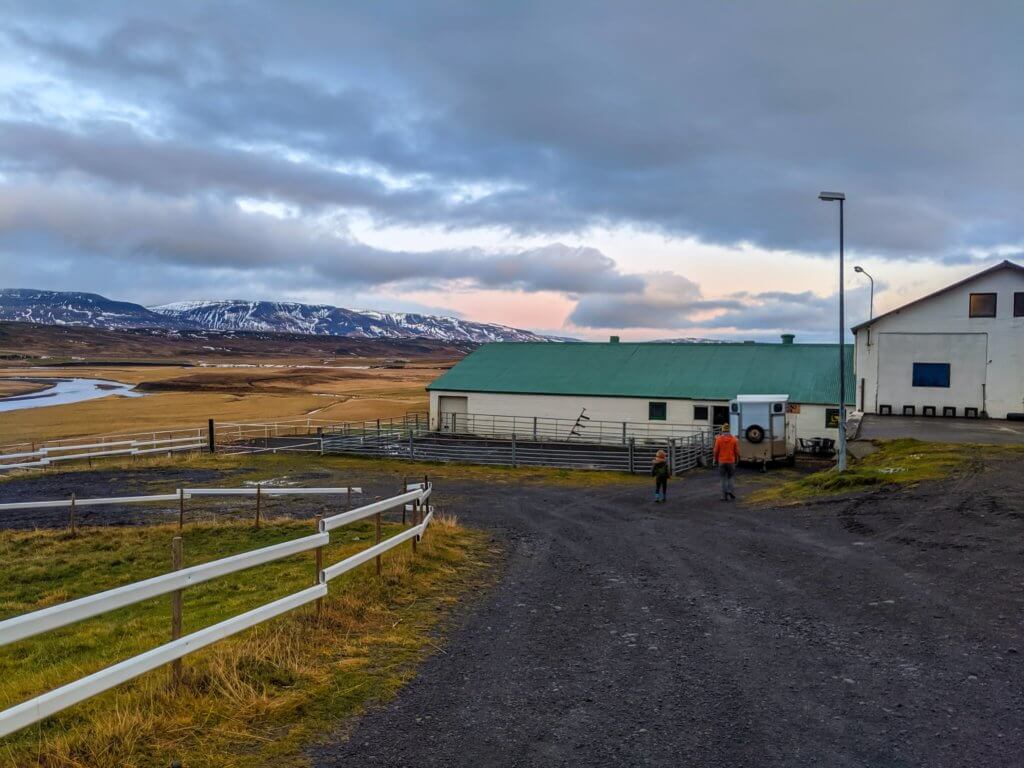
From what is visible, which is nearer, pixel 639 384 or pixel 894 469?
pixel 894 469

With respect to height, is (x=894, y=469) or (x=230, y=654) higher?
(x=894, y=469)

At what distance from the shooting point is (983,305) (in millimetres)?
30500

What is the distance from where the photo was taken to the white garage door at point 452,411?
40719 millimetres

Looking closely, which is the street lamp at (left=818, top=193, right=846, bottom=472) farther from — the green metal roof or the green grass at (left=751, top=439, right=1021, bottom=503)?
the green metal roof

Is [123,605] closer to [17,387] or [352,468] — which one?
[352,468]

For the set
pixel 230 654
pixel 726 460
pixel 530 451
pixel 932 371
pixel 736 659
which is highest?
pixel 932 371

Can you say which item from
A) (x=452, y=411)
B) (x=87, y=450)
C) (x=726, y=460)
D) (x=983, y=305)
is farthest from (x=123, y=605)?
(x=452, y=411)

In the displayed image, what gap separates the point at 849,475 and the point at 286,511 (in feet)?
48.9

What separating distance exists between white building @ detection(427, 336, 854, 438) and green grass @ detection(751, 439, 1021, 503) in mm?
10514

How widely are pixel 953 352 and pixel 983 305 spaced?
2.36 m

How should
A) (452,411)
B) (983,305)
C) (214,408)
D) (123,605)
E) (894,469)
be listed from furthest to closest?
(214,408) → (452,411) → (983,305) → (894,469) → (123,605)

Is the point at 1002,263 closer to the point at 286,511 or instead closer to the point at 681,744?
the point at 286,511

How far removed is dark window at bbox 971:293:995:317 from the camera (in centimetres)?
3031

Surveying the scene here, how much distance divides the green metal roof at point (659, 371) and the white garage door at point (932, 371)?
6.65ft
